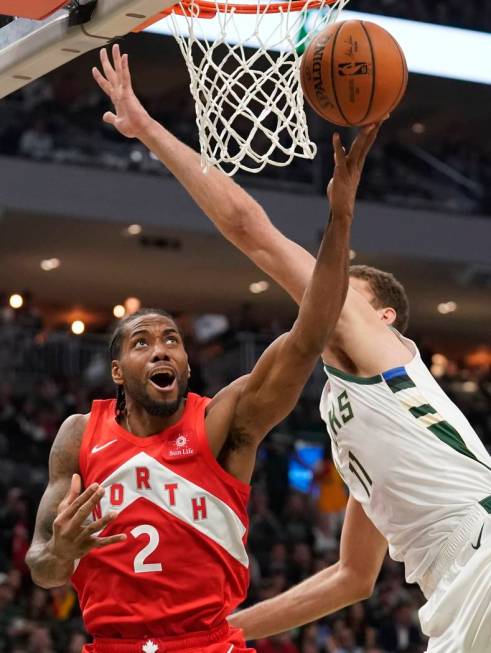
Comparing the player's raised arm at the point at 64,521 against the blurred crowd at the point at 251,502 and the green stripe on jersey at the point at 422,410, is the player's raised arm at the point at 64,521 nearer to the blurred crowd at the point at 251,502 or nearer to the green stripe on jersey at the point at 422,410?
the green stripe on jersey at the point at 422,410

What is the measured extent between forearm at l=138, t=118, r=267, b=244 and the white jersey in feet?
2.14

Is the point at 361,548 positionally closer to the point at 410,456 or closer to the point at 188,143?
the point at 410,456

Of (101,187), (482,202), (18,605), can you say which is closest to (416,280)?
(482,202)

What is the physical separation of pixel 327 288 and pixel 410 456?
2.14ft

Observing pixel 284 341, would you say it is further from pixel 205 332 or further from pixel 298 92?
pixel 205 332

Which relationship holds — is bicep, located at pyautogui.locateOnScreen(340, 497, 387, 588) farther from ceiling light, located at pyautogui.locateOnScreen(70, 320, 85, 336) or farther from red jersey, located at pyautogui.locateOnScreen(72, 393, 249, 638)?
ceiling light, located at pyautogui.locateOnScreen(70, 320, 85, 336)

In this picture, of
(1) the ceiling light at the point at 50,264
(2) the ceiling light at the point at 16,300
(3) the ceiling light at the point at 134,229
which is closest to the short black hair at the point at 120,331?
(3) the ceiling light at the point at 134,229

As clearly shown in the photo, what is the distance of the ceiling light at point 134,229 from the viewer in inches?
635

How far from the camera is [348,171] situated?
3637mm

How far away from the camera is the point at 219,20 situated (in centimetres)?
466

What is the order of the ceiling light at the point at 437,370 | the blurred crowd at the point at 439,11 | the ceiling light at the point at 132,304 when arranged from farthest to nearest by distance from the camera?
the ceiling light at the point at 132,304, the ceiling light at the point at 437,370, the blurred crowd at the point at 439,11

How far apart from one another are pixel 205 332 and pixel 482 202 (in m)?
4.29

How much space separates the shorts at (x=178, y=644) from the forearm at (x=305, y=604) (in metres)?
0.86

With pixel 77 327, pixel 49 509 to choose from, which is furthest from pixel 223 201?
pixel 77 327
